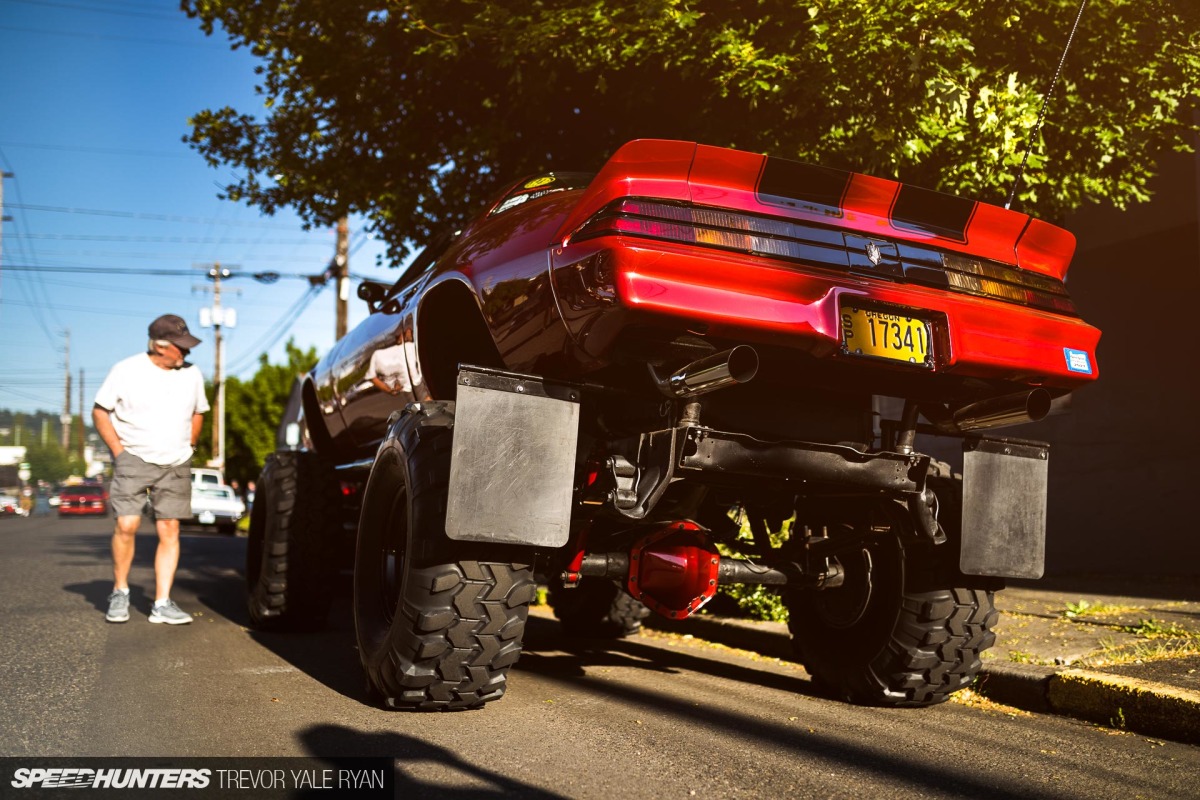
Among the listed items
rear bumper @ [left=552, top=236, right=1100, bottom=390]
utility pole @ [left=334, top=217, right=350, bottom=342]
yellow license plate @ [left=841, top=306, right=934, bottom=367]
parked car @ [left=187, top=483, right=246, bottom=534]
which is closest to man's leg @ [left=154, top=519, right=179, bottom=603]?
rear bumper @ [left=552, top=236, right=1100, bottom=390]

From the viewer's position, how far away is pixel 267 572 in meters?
5.60

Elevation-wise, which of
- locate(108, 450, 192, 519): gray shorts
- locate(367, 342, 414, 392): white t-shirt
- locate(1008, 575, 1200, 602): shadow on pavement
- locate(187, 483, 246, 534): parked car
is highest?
locate(367, 342, 414, 392): white t-shirt

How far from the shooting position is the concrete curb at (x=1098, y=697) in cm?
365

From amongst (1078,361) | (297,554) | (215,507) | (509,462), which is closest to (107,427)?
(297,554)

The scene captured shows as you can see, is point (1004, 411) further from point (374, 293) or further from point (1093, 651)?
point (374, 293)

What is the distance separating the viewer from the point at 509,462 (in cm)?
318

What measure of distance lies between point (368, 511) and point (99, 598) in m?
4.44

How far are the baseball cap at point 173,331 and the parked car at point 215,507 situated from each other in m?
22.9

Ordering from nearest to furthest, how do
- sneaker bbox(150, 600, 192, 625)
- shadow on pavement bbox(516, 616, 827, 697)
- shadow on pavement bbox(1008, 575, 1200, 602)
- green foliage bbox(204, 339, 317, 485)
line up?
shadow on pavement bbox(516, 616, 827, 697) → sneaker bbox(150, 600, 192, 625) → shadow on pavement bbox(1008, 575, 1200, 602) → green foliage bbox(204, 339, 317, 485)

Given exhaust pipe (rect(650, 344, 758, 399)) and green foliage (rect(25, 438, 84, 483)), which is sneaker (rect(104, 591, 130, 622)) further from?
green foliage (rect(25, 438, 84, 483))

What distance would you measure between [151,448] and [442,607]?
11.3 ft

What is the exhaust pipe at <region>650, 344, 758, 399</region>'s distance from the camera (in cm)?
298

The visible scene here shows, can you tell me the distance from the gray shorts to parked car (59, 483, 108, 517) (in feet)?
165

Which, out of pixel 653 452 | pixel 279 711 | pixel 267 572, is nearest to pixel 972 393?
pixel 653 452
